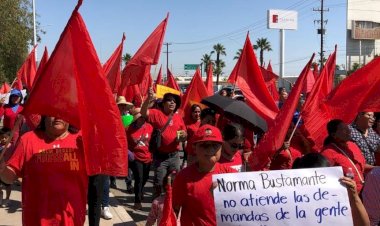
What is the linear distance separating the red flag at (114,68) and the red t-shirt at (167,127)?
0.76 metres

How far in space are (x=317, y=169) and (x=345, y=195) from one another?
22 centimetres

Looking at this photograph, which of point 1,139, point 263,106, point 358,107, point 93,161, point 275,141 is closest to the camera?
point 93,161

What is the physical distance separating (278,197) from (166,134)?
438 centimetres

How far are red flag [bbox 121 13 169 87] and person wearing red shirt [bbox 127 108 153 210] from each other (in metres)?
0.74

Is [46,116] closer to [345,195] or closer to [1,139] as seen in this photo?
[345,195]

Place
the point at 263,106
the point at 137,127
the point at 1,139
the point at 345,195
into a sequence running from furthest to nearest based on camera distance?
the point at 137,127, the point at 1,139, the point at 263,106, the point at 345,195

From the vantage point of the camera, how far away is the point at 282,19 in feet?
235

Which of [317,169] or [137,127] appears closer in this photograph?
[317,169]

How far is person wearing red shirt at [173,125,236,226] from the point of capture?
10.9 ft

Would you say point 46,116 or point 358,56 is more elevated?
point 358,56

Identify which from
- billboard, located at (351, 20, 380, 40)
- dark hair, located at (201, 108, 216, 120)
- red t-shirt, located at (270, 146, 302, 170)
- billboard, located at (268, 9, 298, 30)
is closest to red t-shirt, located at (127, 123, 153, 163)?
dark hair, located at (201, 108, 216, 120)

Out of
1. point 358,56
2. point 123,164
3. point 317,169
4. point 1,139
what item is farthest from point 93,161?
point 358,56

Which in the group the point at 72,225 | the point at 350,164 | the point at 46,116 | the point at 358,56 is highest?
the point at 358,56

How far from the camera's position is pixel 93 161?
3.57 m
